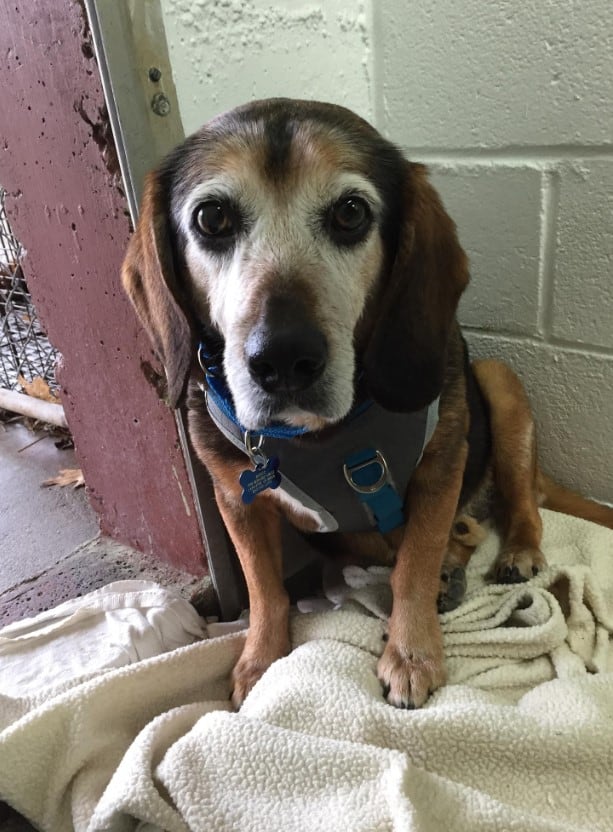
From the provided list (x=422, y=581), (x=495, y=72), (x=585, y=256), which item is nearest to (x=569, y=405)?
(x=585, y=256)

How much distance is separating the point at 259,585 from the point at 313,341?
25.7 inches

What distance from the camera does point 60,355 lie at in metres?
1.76

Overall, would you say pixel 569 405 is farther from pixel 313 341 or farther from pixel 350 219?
pixel 313 341

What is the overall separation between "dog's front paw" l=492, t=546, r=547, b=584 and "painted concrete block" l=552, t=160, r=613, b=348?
54 cm

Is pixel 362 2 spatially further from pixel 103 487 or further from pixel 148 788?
pixel 148 788

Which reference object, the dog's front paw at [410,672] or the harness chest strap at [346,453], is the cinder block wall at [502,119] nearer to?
the harness chest strap at [346,453]

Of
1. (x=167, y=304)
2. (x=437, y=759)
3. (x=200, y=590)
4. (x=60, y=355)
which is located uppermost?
(x=167, y=304)

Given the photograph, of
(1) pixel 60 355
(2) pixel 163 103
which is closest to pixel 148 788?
(1) pixel 60 355

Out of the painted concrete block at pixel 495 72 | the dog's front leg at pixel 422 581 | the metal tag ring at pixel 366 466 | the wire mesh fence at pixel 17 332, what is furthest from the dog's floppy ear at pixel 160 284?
the wire mesh fence at pixel 17 332

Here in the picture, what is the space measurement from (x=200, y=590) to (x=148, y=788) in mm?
669

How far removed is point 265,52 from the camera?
1.54 m

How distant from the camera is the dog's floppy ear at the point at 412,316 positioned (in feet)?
4.10

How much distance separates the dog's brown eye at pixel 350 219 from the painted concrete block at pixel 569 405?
77 centimetres

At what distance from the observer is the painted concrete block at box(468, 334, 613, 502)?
173cm
